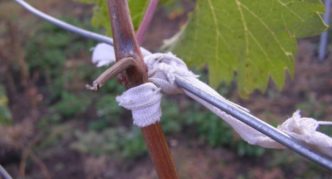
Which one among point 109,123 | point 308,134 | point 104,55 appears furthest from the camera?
point 109,123

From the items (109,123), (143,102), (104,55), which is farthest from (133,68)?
(109,123)

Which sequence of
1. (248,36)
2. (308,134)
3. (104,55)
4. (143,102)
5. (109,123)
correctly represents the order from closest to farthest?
(308,134)
(143,102)
(104,55)
(248,36)
(109,123)

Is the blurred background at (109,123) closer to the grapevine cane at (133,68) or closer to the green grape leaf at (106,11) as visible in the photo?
the green grape leaf at (106,11)

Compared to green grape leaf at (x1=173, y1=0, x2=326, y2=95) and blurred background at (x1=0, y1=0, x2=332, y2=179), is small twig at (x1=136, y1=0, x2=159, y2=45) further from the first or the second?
blurred background at (x1=0, y1=0, x2=332, y2=179)

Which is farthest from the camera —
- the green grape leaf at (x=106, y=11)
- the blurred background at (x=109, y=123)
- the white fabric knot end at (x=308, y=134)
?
→ the blurred background at (x=109, y=123)

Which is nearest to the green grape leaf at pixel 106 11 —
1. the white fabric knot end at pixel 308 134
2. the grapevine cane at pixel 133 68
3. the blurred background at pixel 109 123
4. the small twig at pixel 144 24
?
the small twig at pixel 144 24

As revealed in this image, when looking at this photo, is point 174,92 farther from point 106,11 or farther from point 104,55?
point 106,11

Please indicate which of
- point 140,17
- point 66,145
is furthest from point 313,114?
point 140,17

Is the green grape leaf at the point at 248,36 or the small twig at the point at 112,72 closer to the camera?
the small twig at the point at 112,72

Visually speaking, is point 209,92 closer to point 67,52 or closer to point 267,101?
point 267,101
